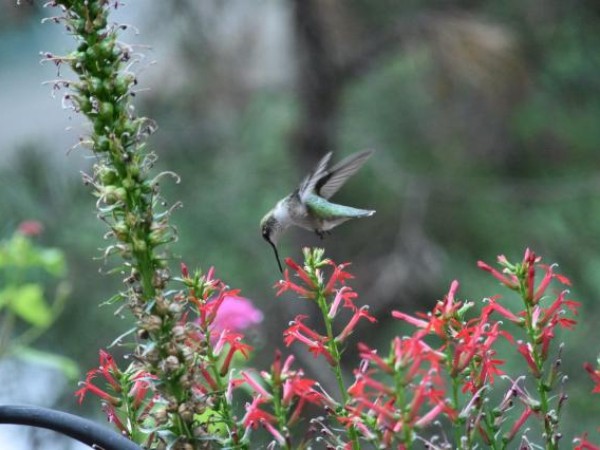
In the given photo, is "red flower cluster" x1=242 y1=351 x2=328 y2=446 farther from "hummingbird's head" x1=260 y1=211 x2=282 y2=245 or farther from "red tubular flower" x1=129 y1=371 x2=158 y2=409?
"hummingbird's head" x1=260 y1=211 x2=282 y2=245

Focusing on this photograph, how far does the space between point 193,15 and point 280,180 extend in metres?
1.09

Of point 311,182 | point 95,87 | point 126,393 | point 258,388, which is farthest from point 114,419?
point 311,182

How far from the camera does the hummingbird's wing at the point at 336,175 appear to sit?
6.41 feet

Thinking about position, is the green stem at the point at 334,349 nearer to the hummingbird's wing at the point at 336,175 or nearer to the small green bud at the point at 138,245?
the small green bud at the point at 138,245

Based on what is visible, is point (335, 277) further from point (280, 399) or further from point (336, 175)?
point (336, 175)

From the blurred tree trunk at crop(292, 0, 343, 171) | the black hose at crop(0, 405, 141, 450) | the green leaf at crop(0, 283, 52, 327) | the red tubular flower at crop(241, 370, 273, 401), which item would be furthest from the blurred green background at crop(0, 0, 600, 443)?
the red tubular flower at crop(241, 370, 273, 401)

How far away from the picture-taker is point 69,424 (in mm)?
1194

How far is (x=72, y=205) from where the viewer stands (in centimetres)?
502

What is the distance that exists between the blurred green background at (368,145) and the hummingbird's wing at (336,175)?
9.15ft

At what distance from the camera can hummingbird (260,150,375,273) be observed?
77.3 inches

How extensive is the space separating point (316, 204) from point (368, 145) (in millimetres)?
4232

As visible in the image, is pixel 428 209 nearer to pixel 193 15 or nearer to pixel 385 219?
pixel 385 219

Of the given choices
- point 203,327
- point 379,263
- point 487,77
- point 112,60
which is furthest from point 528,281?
point 379,263

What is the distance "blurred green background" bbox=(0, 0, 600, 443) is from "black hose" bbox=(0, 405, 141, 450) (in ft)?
11.1
